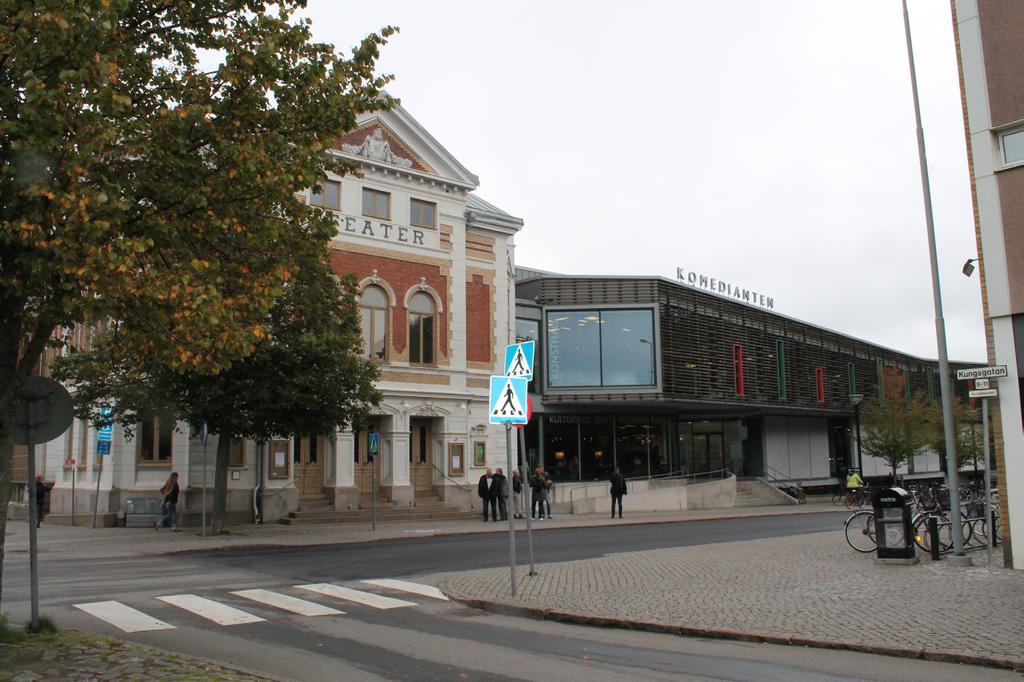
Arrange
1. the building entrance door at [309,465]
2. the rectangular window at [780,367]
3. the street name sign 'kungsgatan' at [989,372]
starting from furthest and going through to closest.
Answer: the rectangular window at [780,367] → the building entrance door at [309,465] → the street name sign 'kungsgatan' at [989,372]

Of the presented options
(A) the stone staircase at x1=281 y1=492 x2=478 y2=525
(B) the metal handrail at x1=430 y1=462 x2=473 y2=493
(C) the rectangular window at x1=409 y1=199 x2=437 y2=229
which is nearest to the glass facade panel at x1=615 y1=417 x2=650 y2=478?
(B) the metal handrail at x1=430 y1=462 x2=473 y2=493

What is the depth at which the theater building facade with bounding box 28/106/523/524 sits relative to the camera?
2627 cm

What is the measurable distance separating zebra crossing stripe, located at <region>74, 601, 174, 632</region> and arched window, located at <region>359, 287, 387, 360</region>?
61.1 ft

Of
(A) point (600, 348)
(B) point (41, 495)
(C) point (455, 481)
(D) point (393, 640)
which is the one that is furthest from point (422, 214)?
(D) point (393, 640)

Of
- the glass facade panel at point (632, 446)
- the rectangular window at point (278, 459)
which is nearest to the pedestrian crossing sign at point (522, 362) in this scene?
the rectangular window at point (278, 459)

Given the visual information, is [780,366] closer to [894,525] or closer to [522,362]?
[894,525]

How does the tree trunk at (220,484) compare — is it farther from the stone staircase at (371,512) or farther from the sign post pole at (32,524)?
the sign post pole at (32,524)

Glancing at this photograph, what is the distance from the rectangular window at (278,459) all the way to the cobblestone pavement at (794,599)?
545 inches

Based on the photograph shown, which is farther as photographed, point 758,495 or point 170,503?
point 758,495

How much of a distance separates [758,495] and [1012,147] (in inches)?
1134

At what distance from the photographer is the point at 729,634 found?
28.3 feet

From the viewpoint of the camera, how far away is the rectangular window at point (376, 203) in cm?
2972

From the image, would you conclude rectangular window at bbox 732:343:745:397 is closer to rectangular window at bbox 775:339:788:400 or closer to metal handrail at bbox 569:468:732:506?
rectangular window at bbox 775:339:788:400

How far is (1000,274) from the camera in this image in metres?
13.1
